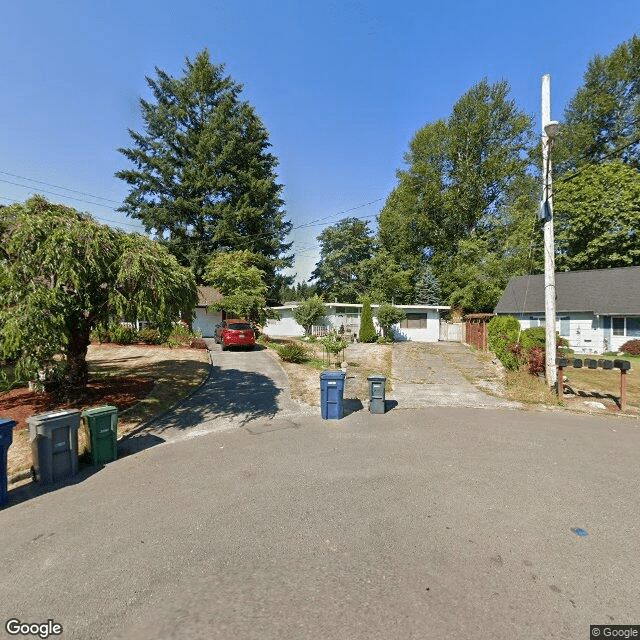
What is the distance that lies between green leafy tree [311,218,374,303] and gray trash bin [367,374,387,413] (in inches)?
1253

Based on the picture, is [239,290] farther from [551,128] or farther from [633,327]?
[633,327]

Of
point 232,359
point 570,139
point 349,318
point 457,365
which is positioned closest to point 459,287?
point 349,318

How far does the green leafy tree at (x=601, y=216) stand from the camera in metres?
25.4

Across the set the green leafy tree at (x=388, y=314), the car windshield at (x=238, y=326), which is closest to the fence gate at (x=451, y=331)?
the green leafy tree at (x=388, y=314)

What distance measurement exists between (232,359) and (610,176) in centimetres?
3156

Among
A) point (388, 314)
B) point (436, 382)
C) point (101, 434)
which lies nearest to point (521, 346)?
point (436, 382)

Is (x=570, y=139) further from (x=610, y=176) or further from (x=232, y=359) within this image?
(x=232, y=359)

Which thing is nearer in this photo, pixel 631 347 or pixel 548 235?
pixel 548 235

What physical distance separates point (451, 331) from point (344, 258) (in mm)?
18085

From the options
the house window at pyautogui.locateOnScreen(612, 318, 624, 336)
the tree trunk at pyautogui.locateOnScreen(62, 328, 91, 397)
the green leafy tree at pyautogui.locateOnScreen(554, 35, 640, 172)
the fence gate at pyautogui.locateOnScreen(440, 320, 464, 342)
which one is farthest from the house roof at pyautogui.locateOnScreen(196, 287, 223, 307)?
the green leafy tree at pyautogui.locateOnScreen(554, 35, 640, 172)

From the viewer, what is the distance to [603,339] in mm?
21047

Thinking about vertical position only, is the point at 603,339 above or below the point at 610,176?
below

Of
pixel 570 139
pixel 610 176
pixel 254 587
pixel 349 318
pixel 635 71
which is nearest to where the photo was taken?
pixel 254 587

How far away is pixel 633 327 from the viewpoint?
2003cm
